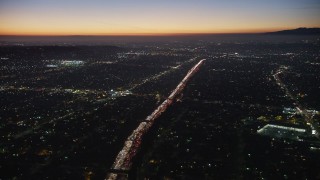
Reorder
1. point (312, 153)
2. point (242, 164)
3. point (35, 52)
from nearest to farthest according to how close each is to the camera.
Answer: point (242, 164) < point (312, 153) < point (35, 52)

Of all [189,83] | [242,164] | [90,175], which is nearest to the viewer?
[90,175]

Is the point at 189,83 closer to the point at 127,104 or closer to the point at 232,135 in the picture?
the point at 127,104

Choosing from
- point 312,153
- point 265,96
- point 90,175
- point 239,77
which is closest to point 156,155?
point 90,175

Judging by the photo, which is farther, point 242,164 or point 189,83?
point 189,83

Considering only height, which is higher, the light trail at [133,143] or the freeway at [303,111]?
the light trail at [133,143]

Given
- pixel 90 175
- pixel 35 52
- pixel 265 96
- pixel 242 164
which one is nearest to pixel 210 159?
pixel 242 164

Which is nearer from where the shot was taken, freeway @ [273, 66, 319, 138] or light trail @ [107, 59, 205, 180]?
light trail @ [107, 59, 205, 180]

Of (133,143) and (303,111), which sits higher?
(133,143)

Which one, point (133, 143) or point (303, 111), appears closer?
point (133, 143)

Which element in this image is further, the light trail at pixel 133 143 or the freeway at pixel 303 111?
the freeway at pixel 303 111

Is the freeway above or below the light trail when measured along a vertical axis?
below
